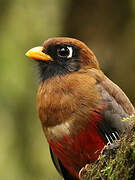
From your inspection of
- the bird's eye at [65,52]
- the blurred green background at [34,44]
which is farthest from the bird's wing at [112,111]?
the blurred green background at [34,44]

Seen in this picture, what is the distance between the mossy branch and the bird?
1.32 metres

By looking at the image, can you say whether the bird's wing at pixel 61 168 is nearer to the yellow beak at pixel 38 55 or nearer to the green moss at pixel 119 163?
the yellow beak at pixel 38 55

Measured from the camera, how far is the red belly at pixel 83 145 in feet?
14.3

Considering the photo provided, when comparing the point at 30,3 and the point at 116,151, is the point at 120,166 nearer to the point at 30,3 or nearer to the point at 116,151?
the point at 116,151

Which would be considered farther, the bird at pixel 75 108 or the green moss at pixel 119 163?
the bird at pixel 75 108

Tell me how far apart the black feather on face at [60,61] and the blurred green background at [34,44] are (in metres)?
1.28

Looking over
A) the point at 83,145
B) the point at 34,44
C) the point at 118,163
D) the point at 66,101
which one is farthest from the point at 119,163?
the point at 34,44

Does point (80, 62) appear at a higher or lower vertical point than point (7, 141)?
higher

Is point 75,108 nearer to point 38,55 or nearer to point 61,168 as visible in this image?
point 38,55

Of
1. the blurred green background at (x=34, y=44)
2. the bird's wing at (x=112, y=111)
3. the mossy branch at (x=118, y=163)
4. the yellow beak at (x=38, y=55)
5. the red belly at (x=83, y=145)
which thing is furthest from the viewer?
the blurred green background at (x=34, y=44)

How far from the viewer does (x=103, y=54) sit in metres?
6.55

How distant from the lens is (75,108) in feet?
14.4

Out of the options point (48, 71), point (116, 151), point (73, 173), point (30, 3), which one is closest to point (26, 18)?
point (30, 3)

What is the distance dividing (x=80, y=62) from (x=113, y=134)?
1.00 m
